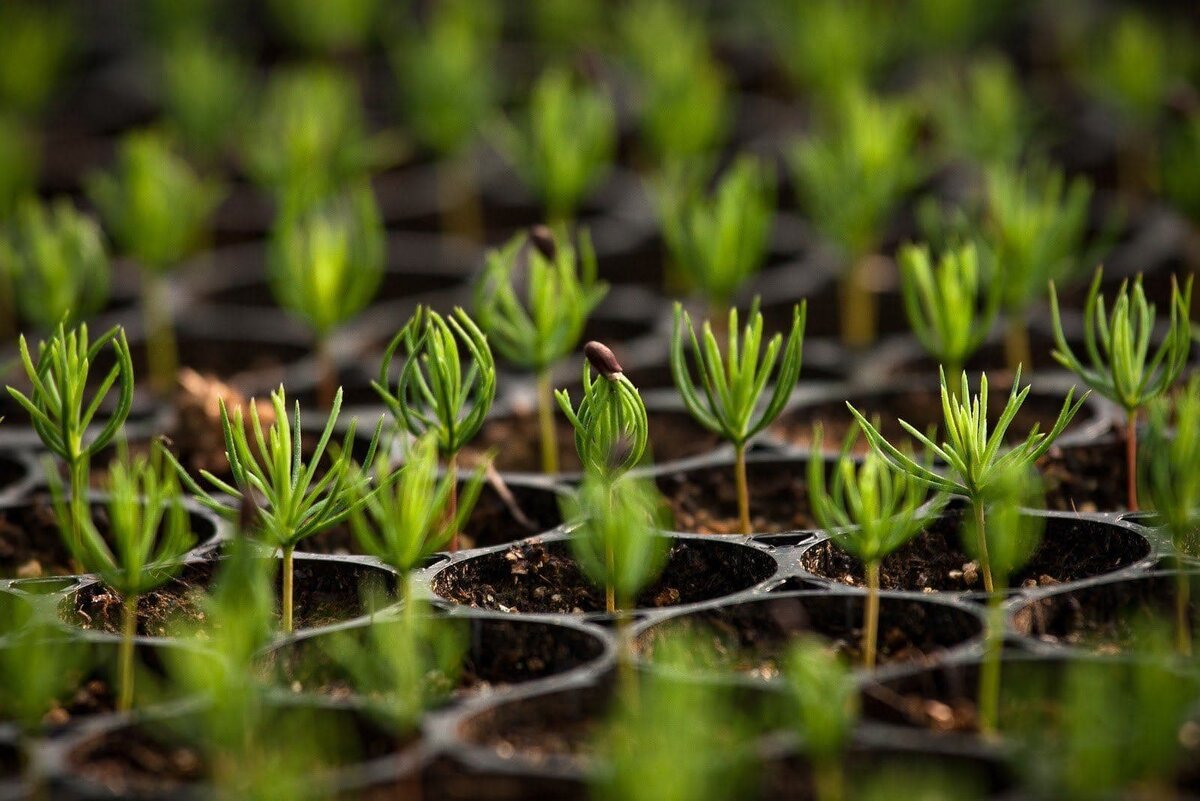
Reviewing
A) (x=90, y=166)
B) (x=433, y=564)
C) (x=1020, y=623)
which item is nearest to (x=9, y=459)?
(x=433, y=564)

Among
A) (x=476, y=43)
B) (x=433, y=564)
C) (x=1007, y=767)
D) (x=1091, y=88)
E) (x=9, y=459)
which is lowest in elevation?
(x=1007, y=767)

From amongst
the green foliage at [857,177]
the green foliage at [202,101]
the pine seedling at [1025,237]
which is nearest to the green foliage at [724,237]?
the green foliage at [857,177]

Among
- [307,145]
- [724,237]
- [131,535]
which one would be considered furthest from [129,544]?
[307,145]

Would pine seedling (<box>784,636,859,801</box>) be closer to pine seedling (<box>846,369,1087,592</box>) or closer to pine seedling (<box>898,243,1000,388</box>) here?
pine seedling (<box>846,369,1087,592</box>)

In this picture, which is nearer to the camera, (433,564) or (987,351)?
(433,564)

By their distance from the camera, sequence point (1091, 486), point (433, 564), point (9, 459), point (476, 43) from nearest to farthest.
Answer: point (433, 564)
point (1091, 486)
point (9, 459)
point (476, 43)

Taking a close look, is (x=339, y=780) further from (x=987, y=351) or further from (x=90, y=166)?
(x=90, y=166)

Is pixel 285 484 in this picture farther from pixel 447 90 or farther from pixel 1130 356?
pixel 447 90

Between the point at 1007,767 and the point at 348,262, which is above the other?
the point at 348,262
